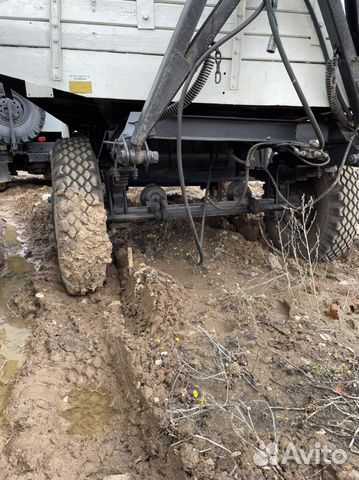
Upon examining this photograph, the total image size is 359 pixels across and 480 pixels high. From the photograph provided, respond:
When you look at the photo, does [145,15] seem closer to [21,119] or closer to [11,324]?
[11,324]

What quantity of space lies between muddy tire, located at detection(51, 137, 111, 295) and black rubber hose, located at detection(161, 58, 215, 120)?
0.84 metres

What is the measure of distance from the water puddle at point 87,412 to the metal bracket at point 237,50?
231 cm

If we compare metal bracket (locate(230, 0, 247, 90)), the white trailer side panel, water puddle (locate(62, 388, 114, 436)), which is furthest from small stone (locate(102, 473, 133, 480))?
metal bracket (locate(230, 0, 247, 90))

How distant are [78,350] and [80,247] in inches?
32.1

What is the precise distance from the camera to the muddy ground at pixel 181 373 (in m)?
1.99

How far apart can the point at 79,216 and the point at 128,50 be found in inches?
49.6

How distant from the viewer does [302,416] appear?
214 centimetres

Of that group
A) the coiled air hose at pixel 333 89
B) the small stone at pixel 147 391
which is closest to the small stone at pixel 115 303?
the small stone at pixel 147 391

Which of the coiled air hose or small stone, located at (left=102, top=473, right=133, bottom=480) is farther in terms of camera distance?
the coiled air hose

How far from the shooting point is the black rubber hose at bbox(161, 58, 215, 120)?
9.13 feet

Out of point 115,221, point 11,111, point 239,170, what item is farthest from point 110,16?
point 11,111

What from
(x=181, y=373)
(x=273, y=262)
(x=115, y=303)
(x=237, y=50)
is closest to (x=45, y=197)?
(x=115, y=303)

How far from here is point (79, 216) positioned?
11.1 feet

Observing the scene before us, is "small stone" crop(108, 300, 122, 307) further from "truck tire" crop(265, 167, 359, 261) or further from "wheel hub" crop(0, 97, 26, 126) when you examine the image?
"wheel hub" crop(0, 97, 26, 126)
